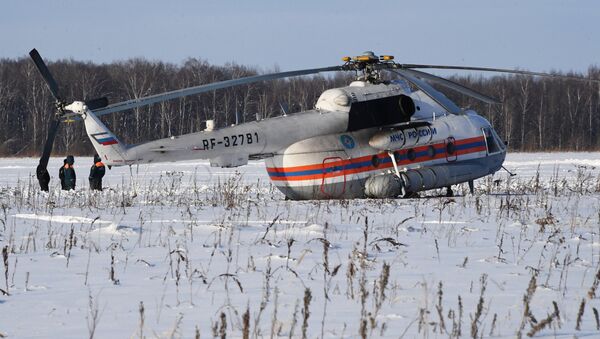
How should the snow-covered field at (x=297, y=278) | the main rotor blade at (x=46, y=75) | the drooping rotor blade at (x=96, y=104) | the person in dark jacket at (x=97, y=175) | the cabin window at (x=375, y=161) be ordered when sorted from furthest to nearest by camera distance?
the person in dark jacket at (x=97, y=175) < the cabin window at (x=375, y=161) < the drooping rotor blade at (x=96, y=104) < the main rotor blade at (x=46, y=75) < the snow-covered field at (x=297, y=278)

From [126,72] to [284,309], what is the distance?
67545 mm

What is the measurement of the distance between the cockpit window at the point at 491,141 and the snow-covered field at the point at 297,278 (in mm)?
7483

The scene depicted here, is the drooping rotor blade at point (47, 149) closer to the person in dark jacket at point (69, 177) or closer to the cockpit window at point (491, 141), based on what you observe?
the person in dark jacket at point (69, 177)

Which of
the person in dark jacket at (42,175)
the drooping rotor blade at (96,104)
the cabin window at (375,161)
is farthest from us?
the cabin window at (375,161)

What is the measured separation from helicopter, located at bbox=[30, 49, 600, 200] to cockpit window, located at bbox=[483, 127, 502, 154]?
729mm

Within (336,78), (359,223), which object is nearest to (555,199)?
(359,223)

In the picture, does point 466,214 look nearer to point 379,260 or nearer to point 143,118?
point 379,260

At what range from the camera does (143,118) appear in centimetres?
6425

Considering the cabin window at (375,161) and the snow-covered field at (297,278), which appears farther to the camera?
the cabin window at (375,161)

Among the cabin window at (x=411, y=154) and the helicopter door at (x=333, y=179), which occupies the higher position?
the cabin window at (x=411, y=154)

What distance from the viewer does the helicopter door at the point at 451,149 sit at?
57.7ft

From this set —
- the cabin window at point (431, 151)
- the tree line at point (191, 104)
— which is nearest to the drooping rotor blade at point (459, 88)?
the cabin window at point (431, 151)

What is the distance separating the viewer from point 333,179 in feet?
52.8

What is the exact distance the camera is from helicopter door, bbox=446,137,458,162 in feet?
57.7
